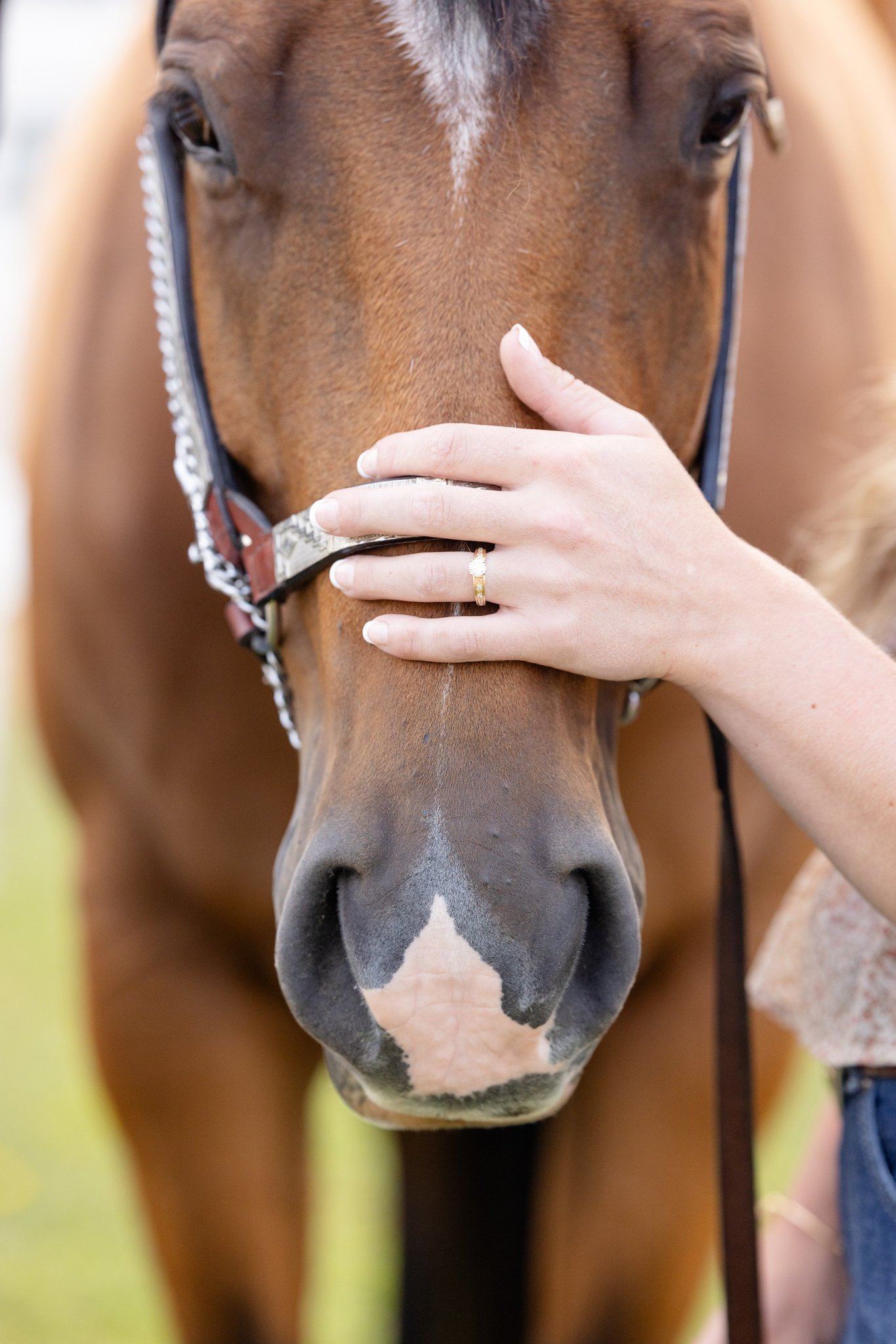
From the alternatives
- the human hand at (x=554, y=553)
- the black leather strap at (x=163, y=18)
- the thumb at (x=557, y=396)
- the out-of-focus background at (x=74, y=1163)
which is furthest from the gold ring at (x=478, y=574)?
the out-of-focus background at (x=74, y=1163)

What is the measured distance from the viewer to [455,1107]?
1.05 metres

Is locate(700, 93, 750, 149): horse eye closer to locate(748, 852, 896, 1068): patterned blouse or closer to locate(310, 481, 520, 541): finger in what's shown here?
locate(310, 481, 520, 541): finger

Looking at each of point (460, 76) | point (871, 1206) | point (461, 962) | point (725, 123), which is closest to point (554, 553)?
point (461, 962)

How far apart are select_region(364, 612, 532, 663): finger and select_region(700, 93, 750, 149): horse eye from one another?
504mm

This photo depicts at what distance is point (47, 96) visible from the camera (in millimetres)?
9102

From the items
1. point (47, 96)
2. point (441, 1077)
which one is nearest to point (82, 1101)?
point (441, 1077)

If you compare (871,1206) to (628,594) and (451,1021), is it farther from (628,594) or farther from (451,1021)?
(628,594)

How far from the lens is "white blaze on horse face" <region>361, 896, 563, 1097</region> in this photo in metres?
0.94

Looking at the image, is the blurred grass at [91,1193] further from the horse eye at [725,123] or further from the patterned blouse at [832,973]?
the horse eye at [725,123]

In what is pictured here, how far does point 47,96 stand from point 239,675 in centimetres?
856

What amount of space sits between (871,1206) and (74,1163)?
7.70ft

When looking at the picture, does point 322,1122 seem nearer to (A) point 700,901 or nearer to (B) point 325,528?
(A) point 700,901

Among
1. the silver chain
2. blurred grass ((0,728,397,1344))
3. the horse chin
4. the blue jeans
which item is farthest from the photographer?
blurred grass ((0,728,397,1344))

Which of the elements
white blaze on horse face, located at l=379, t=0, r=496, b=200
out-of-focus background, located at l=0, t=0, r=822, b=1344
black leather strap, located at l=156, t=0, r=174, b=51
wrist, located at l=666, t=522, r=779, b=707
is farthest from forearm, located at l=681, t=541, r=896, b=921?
out-of-focus background, located at l=0, t=0, r=822, b=1344
